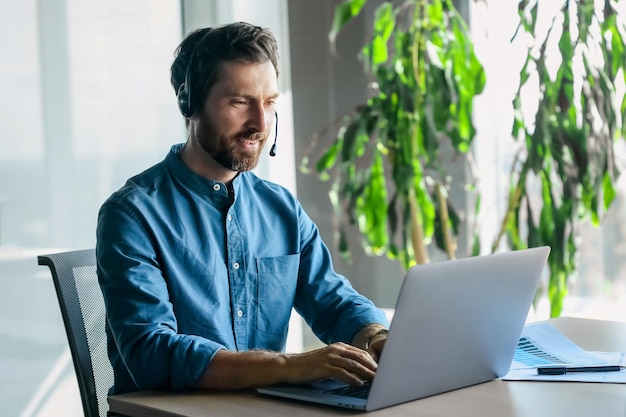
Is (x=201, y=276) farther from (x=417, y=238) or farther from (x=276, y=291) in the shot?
(x=417, y=238)

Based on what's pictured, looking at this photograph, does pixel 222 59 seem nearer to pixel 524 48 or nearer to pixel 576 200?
pixel 576 200

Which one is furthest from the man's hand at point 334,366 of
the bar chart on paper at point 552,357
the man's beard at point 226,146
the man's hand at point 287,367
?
the man's beard at point 226,146

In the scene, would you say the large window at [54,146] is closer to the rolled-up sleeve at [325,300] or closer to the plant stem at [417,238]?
the plant stem at [417,238]

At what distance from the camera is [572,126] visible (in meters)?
2.96

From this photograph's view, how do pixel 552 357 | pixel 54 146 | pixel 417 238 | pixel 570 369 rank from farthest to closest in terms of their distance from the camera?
pixel 417 238
pixel 54 146
pixel 552 357
pixel 570 369

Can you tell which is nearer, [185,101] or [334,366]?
[334,366]

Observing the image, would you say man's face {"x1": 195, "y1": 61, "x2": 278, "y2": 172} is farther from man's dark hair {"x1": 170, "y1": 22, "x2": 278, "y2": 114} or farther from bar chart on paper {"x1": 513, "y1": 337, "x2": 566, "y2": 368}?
bar chart on paper {"x1": 513, "y1": 337, "x2": 566, "y2": 368}

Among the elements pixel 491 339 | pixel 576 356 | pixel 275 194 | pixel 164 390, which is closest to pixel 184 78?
pixel 275 194

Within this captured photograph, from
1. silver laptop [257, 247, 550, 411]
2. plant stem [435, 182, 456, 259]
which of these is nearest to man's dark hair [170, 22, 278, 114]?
silver laptop [257, 247, 550, 411]

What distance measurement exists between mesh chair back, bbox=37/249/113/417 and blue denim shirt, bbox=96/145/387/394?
5cm

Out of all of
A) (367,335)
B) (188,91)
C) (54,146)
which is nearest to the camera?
(367,335)

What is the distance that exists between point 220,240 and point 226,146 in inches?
7.7

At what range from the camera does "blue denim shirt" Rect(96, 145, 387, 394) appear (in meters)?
1.48

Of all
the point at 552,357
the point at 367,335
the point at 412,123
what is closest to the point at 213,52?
the point at 367,335
